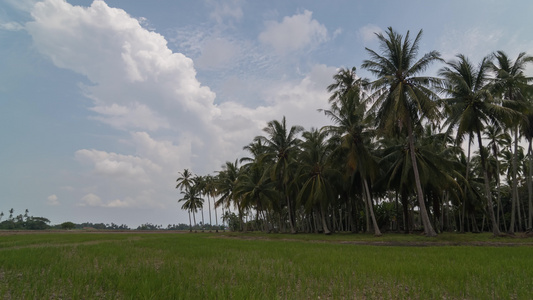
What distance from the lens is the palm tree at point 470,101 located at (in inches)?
732

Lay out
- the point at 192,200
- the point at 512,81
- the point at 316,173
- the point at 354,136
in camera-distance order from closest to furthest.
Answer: the point at 512,81, the point at 354,136, the point at 316,173, the point at 192,200

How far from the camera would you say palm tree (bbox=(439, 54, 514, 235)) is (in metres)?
18.6

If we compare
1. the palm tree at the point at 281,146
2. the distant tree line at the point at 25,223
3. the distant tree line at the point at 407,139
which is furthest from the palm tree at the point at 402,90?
the distant tree line at the point at 25,223

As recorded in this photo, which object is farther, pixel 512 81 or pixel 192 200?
pixel 192 200

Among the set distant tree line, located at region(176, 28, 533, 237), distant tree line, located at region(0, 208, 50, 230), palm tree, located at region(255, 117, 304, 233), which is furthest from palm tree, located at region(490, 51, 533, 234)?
distant tree line, located at region(0, 208, 50, 230)

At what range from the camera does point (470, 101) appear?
19.1 m

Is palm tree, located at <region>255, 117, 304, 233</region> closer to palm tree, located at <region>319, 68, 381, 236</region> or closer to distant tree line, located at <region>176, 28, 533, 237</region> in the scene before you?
distant tree line, located at <region>176, 28, 533, 237</region>

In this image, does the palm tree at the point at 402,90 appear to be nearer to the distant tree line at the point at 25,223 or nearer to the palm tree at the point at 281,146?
the palm tree at the point at 281,146

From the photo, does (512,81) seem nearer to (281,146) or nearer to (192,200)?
(281,146)

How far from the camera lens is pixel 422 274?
634 centimetres

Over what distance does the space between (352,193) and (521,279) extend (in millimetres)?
24191

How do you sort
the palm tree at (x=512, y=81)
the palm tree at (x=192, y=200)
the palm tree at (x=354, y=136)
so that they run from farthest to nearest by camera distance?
1. the palm tree at (x=192, y=200)
2. the palm tree at (x=354, y=136)
3. the palm tree at (x=512, y=81)

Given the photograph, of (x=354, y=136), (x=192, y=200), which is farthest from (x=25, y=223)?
(x=354, y=136)

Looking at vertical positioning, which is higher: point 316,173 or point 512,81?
point 512,81
